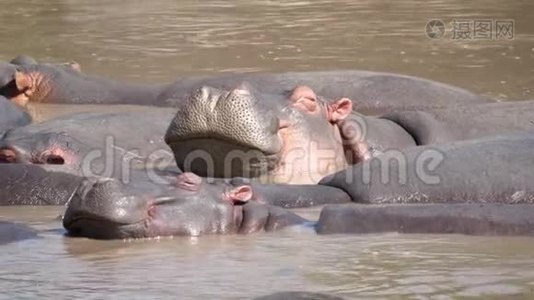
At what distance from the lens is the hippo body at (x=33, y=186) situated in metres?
6.41

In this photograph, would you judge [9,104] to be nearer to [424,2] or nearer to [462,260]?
[462,260]

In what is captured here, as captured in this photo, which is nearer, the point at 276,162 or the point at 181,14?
the point at 276,162

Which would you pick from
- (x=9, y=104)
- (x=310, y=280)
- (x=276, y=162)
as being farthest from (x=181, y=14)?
(x=310, y=280)

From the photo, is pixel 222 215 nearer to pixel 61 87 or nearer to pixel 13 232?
pixel 13 232

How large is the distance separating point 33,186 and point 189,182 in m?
1.07

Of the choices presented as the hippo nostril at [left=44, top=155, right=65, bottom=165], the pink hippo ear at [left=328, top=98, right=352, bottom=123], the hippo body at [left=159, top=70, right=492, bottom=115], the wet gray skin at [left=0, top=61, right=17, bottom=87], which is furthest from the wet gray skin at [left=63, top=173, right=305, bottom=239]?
the wet gray skin at [left=0, top=61, right=17, bottom=87]

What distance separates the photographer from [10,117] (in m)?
8.45

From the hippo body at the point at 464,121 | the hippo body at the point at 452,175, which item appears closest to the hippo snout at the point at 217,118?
the hippo body at the point at 452,175

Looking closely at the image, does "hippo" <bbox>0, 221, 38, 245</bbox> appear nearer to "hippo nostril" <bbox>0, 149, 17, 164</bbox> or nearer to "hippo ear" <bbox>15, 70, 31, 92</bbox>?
"hippo nostril" <bbox>0, 149, 17, 164</bbox>

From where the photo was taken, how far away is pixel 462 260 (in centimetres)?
492

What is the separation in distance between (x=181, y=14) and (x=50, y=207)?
8.77 metres

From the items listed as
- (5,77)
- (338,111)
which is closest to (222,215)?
(338,111)

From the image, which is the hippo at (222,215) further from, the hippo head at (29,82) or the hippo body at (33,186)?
the hippo head at (29,82)

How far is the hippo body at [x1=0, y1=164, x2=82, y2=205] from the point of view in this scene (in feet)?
21.0
